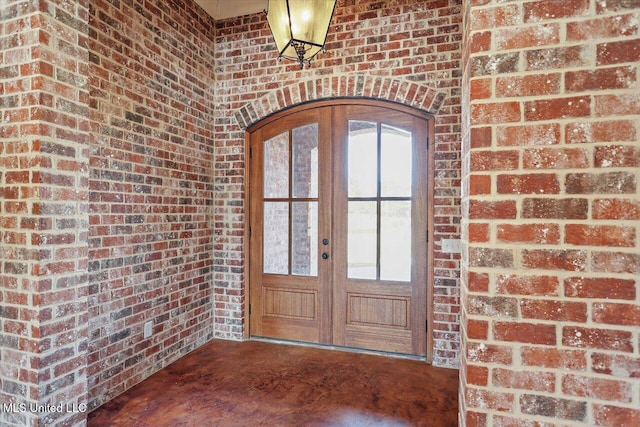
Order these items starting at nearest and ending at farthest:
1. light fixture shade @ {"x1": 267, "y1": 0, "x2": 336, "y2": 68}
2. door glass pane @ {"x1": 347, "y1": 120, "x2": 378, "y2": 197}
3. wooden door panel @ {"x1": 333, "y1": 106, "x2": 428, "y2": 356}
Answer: light fixture shade @ {"x1": 267, "y1": 0, "x2": 336, "y2": 68} → wooden door panel @ {"x1": 333, "y1": 106, "x2": 428, "y2": 356} → door glass pane @ {"x1": 347, "y1": 120, "x2": 378, "y2": 197}

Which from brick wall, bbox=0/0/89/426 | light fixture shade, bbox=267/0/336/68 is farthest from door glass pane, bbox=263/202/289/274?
brick wall, bbox=0/0/89/426

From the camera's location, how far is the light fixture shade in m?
1.89

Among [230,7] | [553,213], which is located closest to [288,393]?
[553,213]

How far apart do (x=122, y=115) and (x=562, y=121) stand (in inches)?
104

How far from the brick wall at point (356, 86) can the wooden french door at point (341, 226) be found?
0.45 feet

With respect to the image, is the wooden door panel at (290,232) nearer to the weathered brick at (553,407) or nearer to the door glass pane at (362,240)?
the door glass pane at (362,240)


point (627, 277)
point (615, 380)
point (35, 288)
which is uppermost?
point (627, 277)

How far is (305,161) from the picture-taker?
3428 millimetres

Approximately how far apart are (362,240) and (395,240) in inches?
11.8

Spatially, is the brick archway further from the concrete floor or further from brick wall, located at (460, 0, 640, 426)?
the concrete floor

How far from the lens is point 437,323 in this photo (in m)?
2.99

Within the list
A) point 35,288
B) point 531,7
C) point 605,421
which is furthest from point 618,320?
point 35,288

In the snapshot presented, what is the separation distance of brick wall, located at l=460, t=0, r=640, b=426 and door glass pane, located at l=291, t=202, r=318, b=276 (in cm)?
225

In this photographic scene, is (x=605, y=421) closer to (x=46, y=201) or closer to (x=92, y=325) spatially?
(x=46, y=201)
